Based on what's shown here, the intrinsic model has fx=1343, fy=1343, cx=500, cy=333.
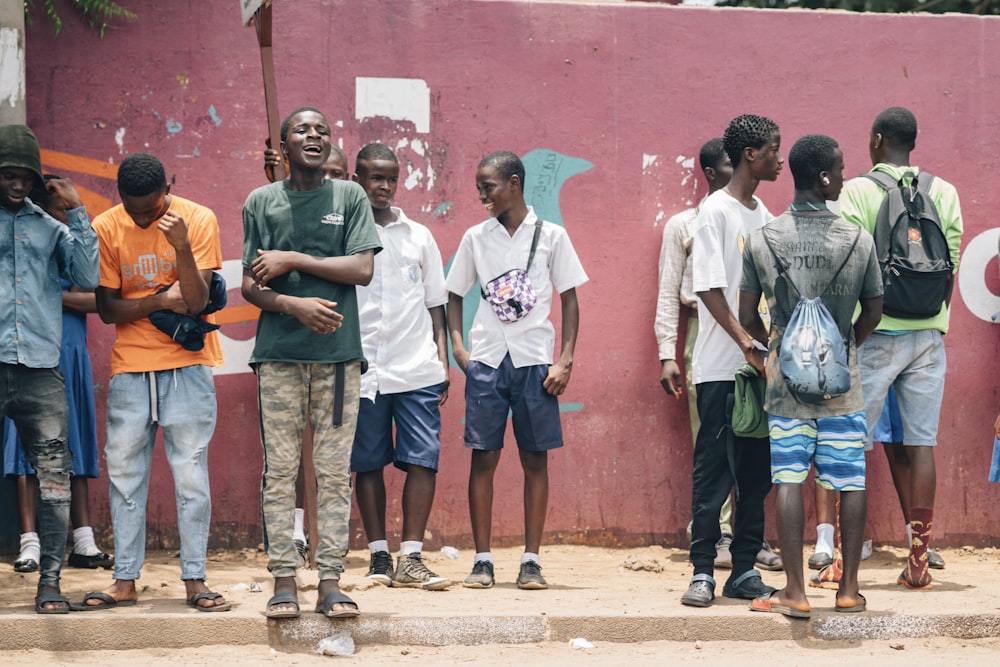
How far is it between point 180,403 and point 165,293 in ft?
1.54

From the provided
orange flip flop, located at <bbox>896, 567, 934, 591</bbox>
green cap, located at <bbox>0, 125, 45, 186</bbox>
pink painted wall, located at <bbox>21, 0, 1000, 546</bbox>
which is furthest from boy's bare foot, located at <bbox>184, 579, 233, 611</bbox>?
orange flip flop, located at <bbox>896, 567, 934, 591</bbox>

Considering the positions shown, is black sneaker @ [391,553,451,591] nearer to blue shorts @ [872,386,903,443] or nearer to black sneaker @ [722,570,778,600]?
black sneaker @ [722,570,778,600]

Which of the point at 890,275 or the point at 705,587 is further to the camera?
the point at 890,275

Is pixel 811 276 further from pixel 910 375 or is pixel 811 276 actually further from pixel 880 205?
pixel 910 375

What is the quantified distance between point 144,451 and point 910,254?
12.2 ft

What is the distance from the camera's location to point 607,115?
25.1 feet

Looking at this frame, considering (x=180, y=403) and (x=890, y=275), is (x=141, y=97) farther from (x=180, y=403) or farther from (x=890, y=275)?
(x=890, y=275)

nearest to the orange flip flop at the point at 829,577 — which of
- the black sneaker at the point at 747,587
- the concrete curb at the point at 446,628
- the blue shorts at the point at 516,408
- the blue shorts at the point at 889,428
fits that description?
the black sneaker at the point at 747,587

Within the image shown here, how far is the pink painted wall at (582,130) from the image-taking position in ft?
23.8

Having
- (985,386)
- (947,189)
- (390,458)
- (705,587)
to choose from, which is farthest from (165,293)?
(985,386)

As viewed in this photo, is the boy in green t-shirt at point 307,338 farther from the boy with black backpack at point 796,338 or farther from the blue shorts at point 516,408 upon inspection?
the boy with black backpack at point 796,338

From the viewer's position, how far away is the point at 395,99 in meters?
7.45

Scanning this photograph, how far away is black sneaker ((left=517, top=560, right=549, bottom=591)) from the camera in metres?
6.24

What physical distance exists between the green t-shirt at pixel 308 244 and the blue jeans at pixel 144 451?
1.52 ft
